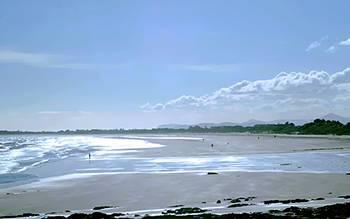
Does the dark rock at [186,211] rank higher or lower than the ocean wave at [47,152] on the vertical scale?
lower

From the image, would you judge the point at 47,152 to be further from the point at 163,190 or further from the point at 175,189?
the point at 175,189

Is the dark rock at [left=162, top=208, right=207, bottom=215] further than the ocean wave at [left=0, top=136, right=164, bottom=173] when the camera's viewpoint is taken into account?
No

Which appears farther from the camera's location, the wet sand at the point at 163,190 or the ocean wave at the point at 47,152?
the ocean wave at the point at 47,152

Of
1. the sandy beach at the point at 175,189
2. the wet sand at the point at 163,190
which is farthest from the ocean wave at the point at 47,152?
the wet sand at the point at 163,190

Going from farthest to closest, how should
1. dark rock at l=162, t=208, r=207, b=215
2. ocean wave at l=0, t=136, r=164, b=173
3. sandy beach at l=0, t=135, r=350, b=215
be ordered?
ocean wave at l=0, t=136, r=164, b=173, sandy beach at l=0, t=135, r=350, b=215, dark rock at l=162, t=208, r=207, b=215

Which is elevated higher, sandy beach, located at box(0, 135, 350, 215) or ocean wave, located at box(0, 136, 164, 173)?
ocean wave, located at box(0, 136, 164, 173)

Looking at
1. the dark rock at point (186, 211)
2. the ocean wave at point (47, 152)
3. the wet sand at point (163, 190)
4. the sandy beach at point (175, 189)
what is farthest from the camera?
the ocean wave at point (47, 152)

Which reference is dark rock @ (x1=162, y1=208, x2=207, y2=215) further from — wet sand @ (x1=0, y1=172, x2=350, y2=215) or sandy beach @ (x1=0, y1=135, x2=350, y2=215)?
wet sand @ (x1=0, y1=172, x2=350, y2=215)

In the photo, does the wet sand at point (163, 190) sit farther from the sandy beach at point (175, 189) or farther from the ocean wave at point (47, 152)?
the ocean wave at point (47, 152)

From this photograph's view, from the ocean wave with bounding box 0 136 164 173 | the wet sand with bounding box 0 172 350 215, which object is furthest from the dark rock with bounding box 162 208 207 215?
the ocean wave with bounding box 0 136 164 173

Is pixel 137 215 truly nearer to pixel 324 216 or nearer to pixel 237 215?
pixel 237 215

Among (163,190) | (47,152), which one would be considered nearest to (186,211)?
(163,190)

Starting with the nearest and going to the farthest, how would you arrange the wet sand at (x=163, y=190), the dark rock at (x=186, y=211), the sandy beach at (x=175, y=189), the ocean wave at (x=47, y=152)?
the dark rock at (x=186, y=211), the sandy beach at (x=175, y=189), the wet sand at (x=163, y=190), the ocean wave at (x=47, y=152)

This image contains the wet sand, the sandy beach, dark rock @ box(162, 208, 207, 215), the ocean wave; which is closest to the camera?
dark rock @ box(162, 208, 207, 215)
